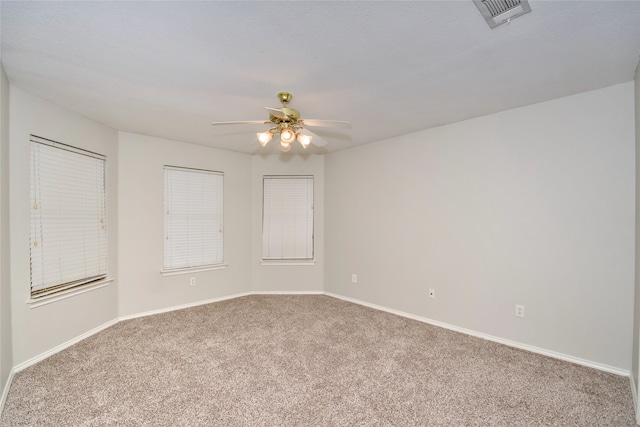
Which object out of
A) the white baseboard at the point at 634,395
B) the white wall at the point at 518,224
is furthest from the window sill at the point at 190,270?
the white baseboard at the point at 634,395

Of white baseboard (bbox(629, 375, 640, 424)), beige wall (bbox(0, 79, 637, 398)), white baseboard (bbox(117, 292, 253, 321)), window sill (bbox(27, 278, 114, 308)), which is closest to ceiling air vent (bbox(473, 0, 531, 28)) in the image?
beige wall (bbox(0, 79, 637, 398))

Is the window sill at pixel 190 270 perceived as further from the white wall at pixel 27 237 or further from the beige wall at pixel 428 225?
the white wall at pixel 27 237

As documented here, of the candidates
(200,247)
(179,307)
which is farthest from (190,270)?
(179,307)

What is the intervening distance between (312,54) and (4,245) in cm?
272

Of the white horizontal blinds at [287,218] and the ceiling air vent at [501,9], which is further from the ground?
the ceiling air vent at [501,9]

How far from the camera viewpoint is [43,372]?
239 centimetres

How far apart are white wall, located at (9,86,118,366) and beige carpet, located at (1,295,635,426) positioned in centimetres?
21

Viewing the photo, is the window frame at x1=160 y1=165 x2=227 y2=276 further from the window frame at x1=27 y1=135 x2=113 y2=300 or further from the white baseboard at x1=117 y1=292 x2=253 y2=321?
the window frame at x1=27 y1=135 x2=113 y2=300

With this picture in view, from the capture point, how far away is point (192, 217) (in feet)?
13.9

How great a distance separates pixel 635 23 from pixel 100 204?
15.6ft

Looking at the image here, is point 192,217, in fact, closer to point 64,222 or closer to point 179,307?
point 179,307

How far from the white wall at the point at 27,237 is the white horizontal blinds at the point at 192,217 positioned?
3.04ft

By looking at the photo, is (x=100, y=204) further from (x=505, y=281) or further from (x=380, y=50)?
(x=505, y=281)

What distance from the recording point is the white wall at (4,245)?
6.91ft
